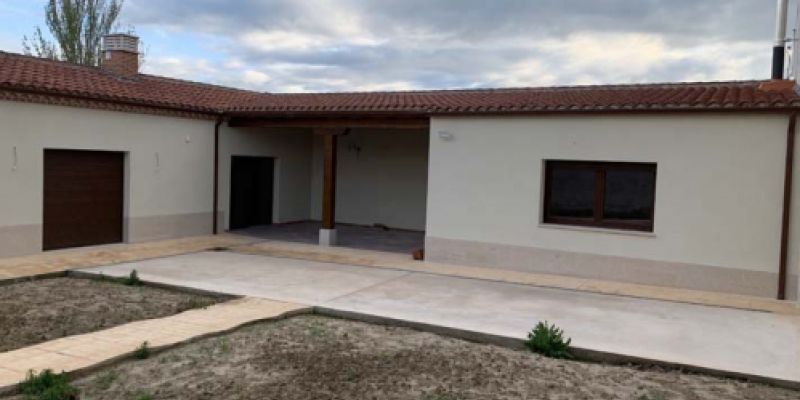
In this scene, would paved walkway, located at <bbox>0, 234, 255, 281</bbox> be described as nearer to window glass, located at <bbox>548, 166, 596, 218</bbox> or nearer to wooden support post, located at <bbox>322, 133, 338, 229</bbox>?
wooden support post, located at <bbox>322, 133, 338, 229</bbox>

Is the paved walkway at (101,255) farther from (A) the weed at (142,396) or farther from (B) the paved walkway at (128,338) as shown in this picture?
(A) the weed at (142,396)

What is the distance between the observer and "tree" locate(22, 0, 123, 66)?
3456cm

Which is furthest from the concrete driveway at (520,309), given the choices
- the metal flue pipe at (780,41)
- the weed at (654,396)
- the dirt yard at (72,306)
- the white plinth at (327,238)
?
the metal flue pipe at (780,41)

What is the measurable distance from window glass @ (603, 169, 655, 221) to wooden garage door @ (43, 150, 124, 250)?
10.4 meters

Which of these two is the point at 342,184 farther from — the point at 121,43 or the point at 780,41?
the point at 780,41

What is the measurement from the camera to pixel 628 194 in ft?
38.8

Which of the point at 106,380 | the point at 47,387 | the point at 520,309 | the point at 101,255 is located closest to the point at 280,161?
the point at 101,255

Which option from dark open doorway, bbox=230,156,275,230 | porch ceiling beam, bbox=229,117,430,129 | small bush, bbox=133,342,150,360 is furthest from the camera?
dark open doorway, bbox=230,156,275,230

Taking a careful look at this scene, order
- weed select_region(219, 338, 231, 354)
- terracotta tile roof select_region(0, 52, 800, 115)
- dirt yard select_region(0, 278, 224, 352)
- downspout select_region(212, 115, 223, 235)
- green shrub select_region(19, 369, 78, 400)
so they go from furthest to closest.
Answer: downspout select_region(212, 115, 223, 235)
terracotta tile roof select_region(0, 52, 800, 115)
dirt yard select_region(0, 278, 224, 352)
weed select_region(219, 338, 231, 354)
green shrub select_region(19, 369, 78, 400)

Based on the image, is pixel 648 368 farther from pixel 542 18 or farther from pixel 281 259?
pixel 542 18

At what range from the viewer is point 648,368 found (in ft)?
22.1

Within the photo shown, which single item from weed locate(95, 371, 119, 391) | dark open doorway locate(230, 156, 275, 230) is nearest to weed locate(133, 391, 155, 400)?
weed locate(95, 371, 119, 391)

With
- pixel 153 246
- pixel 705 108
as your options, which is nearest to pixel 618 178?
pixel 705 108

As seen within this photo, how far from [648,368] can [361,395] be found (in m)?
3.09
